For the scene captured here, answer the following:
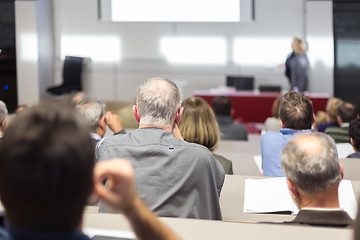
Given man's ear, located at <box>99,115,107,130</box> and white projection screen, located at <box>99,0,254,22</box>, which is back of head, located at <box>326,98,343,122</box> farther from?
white projection screen, located at <box>99,0,254,22</box>

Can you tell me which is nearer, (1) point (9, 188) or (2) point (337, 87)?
(1) point (9, 188)

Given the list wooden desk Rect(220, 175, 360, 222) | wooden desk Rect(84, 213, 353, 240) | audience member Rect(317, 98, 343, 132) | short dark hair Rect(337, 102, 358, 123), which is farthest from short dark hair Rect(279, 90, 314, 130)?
audience member Rect(317, 98, 343, 132)

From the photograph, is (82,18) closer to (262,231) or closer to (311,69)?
(311,69)

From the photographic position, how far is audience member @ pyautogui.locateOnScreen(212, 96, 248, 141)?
14.6ft

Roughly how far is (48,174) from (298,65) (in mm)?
7585

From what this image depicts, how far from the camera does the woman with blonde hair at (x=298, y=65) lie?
7848mm

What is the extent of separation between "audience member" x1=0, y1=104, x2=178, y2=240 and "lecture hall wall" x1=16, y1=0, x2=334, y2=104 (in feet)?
27.9

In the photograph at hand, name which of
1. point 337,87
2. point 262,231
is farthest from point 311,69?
point 262,231

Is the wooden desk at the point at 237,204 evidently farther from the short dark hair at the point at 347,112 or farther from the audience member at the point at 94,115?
the short dark hair at the point at 347,112

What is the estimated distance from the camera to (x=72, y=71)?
30.8 feet

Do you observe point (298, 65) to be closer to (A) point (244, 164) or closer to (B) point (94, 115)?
(A) point (244, 164)

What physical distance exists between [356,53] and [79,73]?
539 centimetres

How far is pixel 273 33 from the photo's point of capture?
9164mm

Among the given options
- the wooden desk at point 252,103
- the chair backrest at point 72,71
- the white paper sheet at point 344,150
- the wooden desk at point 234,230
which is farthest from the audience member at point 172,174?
the chair backrest at point 72,71
